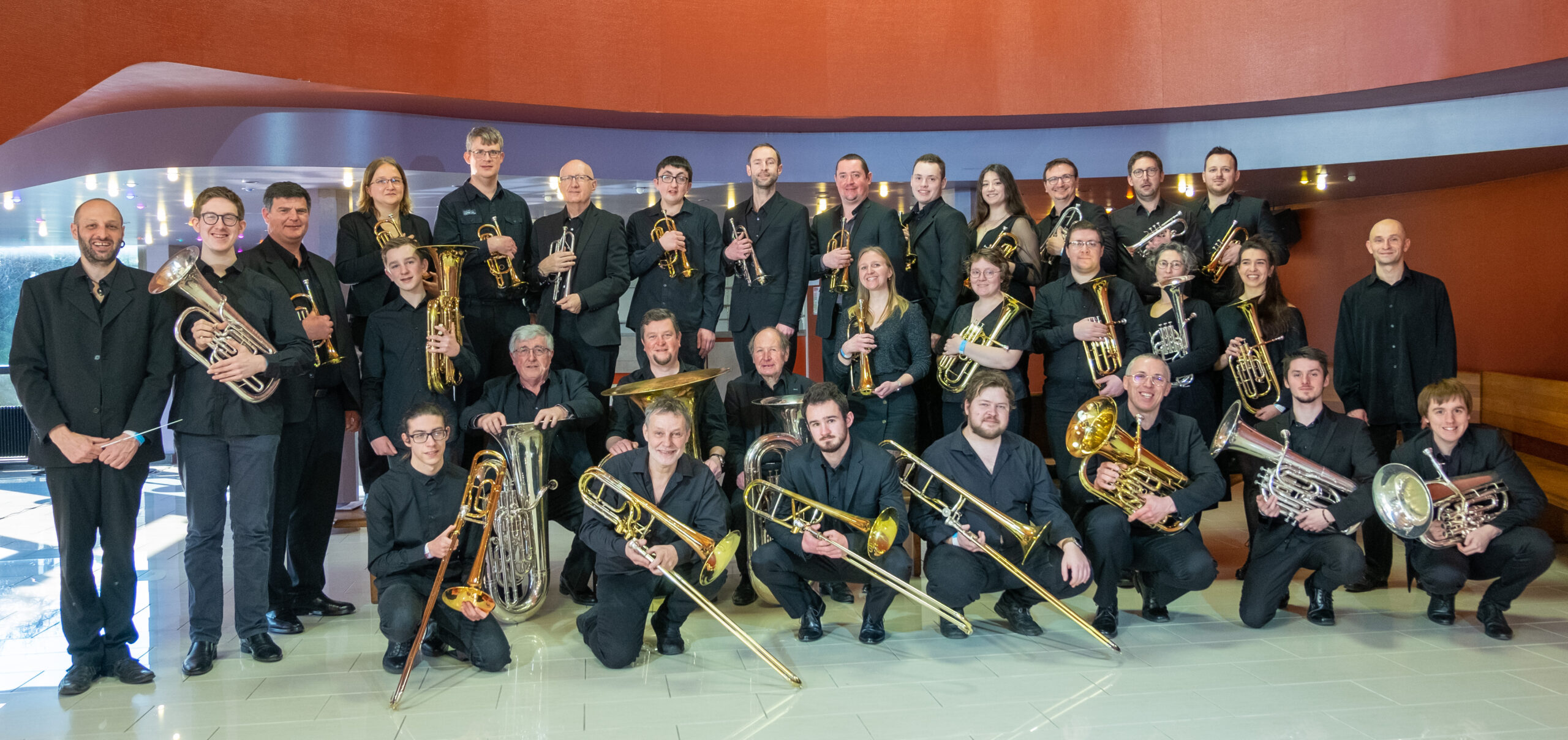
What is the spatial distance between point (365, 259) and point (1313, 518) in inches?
166

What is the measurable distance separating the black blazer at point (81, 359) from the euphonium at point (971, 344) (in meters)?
3.16

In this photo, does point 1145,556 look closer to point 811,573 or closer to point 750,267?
point 811,573

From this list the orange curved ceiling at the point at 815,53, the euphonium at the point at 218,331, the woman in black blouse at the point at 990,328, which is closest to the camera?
the euphonium at the point at 218,331

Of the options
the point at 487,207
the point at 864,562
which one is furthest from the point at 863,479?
the point at 487,207

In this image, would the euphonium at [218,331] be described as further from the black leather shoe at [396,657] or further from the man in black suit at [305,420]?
the black leather shoe at [396,657]

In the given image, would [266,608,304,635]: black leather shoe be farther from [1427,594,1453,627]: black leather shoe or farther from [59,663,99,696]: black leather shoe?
[1427,594,1453,627]: black leather shoe

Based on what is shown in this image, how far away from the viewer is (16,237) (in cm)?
1101

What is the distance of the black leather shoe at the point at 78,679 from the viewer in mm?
3604

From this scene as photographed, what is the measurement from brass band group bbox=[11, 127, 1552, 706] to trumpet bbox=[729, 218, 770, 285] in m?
0.03

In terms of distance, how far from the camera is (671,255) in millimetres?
5156

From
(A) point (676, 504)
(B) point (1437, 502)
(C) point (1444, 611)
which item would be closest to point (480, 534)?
(A) point (676, 504)

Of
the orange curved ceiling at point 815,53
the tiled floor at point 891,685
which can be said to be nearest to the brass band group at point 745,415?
the tiled floor at point 891,685

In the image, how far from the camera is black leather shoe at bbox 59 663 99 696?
3.60 m

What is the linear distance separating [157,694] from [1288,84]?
6.83 m
